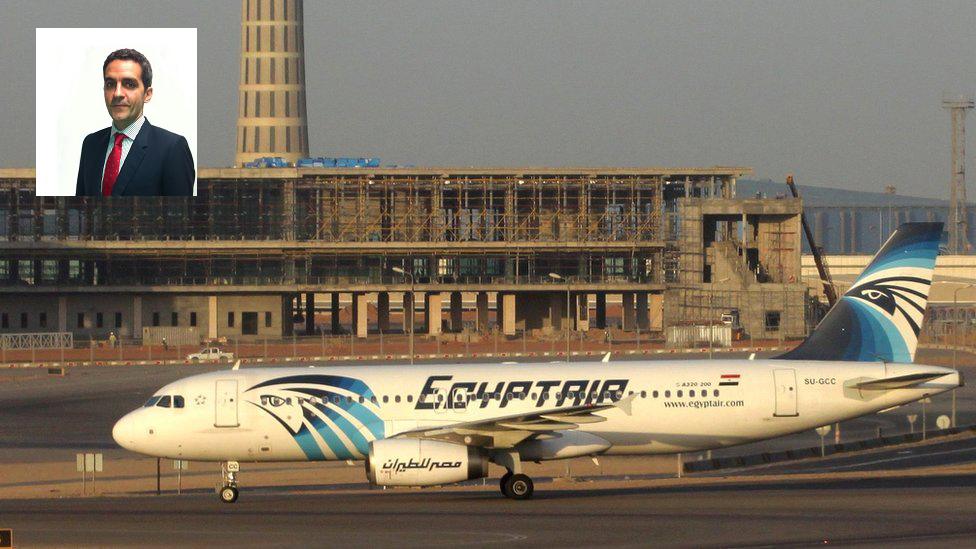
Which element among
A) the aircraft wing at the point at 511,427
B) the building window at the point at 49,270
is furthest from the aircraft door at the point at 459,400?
the building window at the point at 49,270

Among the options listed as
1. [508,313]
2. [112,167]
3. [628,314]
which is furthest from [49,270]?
[628,314]

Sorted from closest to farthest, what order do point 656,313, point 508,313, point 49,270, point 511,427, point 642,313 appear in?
point 511,427
point 49,270
point 508,313
point 642,313
point 656,313

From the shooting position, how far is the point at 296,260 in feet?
446

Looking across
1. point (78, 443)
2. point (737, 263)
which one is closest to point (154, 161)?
point (78, 443)

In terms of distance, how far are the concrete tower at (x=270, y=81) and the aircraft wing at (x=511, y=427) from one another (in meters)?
135

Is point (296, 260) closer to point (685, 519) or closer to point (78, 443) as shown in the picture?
point (78, 443)

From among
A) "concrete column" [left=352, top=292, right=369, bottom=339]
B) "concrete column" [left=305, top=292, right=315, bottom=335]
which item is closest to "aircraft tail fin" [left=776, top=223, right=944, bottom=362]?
"concrete column" [left=352, top=292, right=369, bottom=339]

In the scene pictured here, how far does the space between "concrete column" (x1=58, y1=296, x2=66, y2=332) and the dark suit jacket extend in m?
13.2

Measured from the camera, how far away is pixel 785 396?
39.7m

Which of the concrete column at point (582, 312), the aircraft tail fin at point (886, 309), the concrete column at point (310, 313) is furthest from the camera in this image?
the concrete column at point (310, 313)

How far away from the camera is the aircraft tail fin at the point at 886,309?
41.9m

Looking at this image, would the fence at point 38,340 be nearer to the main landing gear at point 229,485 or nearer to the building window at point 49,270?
the building window at point 49,270

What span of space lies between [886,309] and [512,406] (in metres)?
11.7

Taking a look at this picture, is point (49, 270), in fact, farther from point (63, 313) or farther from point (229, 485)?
point (229, 485)
